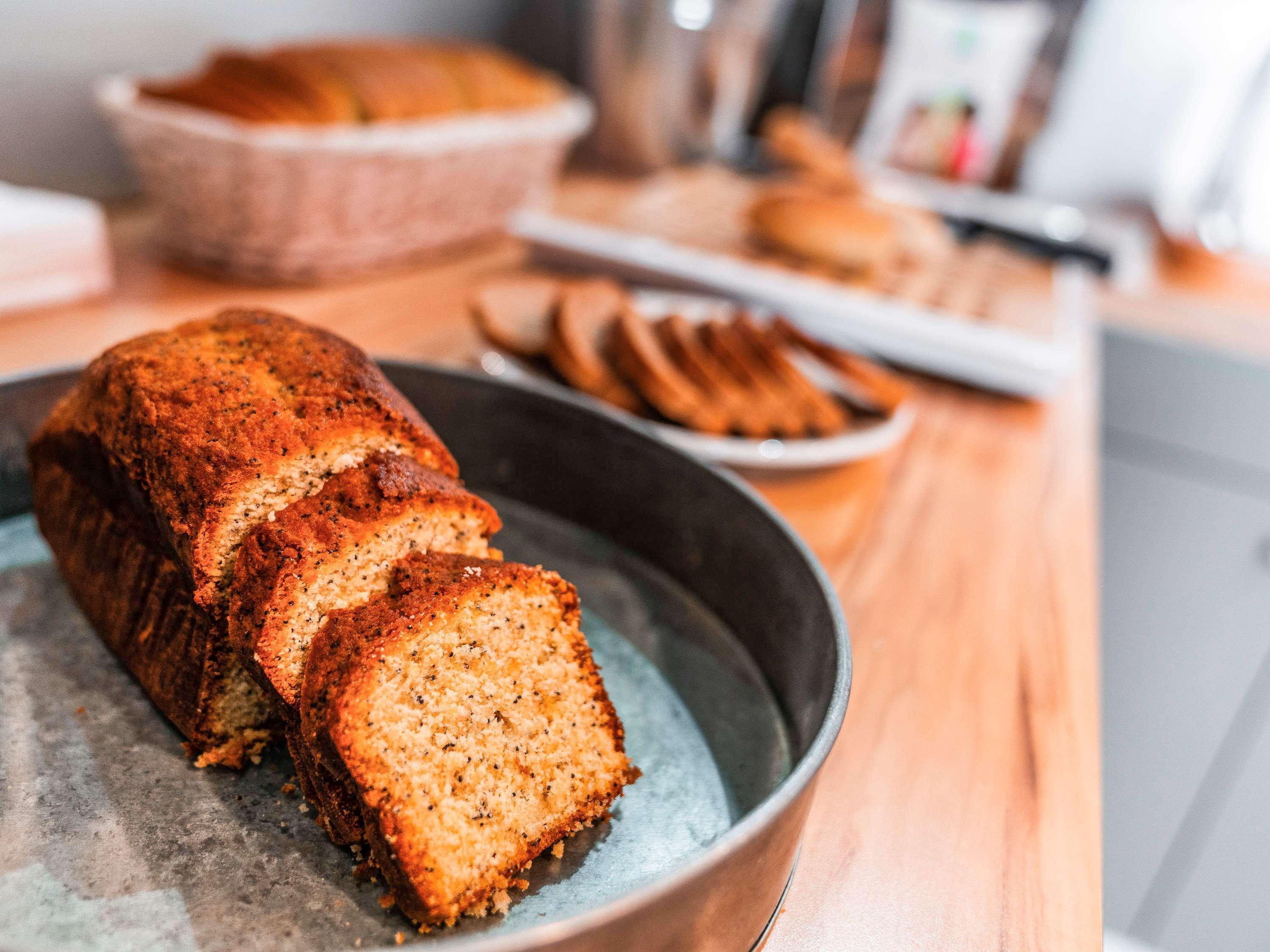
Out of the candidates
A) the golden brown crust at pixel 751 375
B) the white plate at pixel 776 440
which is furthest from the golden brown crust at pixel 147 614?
the golden brown crust at pixel 751 375

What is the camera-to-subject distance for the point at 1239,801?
6.29ft

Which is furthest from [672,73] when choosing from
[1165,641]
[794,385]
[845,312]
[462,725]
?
[462,725]

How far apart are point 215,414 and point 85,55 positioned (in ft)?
3.75

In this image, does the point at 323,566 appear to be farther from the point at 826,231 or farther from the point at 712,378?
the point at 826,231

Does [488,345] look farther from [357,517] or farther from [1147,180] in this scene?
[1147,180]

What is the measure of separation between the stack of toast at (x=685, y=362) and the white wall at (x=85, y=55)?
2.48ft

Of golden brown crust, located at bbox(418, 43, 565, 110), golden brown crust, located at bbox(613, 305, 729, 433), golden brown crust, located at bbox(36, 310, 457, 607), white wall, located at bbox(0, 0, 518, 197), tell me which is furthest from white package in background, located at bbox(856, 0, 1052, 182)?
golden brown crust, located at bbox(36, 310, 457, 607)

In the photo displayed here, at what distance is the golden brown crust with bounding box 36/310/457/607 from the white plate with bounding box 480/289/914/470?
0.77ft

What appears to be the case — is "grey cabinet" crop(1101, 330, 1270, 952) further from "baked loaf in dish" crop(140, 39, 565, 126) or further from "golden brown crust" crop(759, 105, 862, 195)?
"baked loaf in dish" crop(140, 39, 565, 126)

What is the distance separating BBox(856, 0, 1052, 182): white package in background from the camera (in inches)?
95.4

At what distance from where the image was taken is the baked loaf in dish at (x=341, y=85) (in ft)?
4.08

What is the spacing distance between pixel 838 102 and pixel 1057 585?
2298 mm

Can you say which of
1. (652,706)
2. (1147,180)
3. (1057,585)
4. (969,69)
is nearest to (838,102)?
(969,69)

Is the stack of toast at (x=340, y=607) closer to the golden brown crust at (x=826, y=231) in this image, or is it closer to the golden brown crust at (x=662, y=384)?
the golden brown crust at (x=662, y=384)
